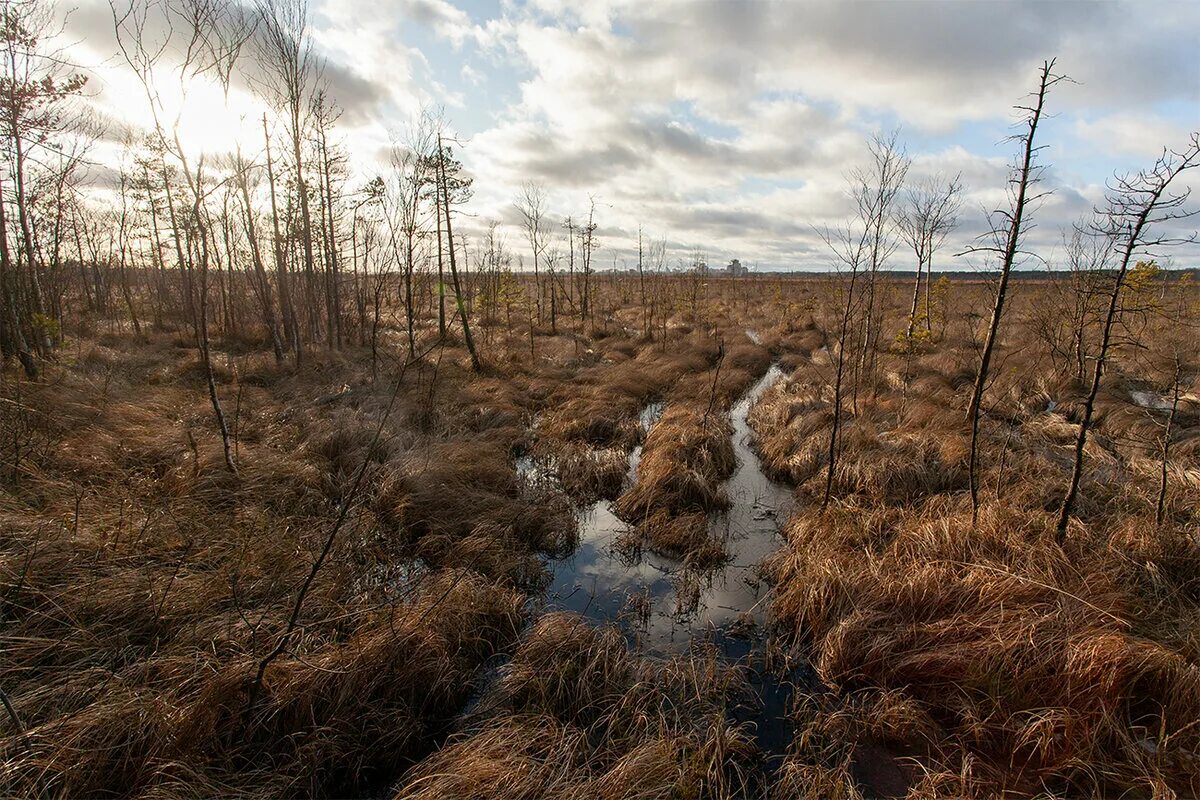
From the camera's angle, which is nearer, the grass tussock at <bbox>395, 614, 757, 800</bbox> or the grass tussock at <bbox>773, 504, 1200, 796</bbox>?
the grass tussock at <bbox>395, 614, 757, 800</bbox>

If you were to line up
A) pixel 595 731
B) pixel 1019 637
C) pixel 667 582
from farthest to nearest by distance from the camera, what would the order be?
pixel 667 582
pixel 1019 637
pixel 595 731

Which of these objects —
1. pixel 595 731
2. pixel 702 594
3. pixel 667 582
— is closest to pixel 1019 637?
pixel 702 594

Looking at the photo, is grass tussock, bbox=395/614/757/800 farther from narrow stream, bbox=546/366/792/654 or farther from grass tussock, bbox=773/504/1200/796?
grass tussock, bbox=773/504/1200/796

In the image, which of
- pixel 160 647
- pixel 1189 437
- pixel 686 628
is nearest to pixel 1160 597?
pixel 686 628

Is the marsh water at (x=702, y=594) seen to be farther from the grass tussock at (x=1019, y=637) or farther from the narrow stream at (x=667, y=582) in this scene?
the grass tussock at (x=1019, y=637)

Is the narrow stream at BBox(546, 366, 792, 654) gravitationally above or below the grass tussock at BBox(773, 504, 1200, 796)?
below

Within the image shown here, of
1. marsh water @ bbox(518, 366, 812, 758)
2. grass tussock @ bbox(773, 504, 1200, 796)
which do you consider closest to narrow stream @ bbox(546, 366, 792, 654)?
marsh water @ bbox(518, 366, 812, 758)

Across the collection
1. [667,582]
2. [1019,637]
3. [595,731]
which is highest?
[1019,637]

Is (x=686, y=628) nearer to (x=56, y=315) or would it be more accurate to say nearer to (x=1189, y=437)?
(x=1189, y=437)

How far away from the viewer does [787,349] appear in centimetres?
1847

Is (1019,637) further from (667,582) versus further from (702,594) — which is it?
(667,582)

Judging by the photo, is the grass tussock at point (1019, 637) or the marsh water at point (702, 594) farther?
Result: the marsh water at point (702, 594)

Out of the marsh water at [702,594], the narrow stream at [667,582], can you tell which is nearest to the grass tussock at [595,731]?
the marsh water at [702,594]

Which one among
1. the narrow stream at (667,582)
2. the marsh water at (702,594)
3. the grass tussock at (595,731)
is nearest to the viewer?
the grass tussock at (595,731)
